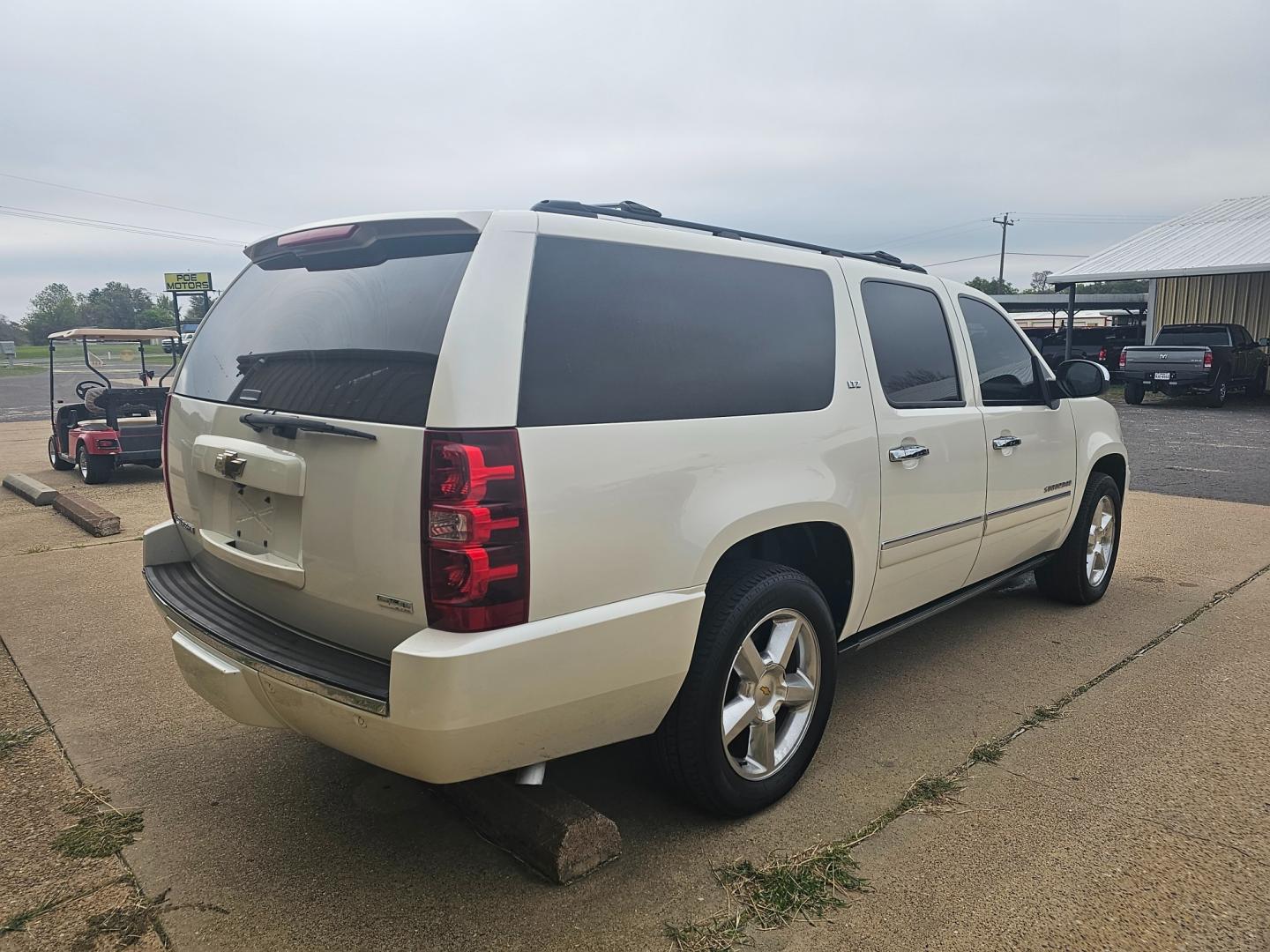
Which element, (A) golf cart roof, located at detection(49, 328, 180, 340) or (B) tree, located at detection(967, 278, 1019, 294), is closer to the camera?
(A) golf cart roof, located at detection(49, 328, 180, 340)

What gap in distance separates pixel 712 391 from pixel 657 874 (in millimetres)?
1446

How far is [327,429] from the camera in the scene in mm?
2434

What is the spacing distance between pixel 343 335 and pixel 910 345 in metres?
2.32

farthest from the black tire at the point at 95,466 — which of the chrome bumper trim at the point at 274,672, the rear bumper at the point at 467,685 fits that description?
the rear bumper at the point at 467,685

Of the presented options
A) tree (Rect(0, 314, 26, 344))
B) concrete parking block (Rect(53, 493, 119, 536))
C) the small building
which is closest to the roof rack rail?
concrete parking block (Rect(53, 493, 119, 536))

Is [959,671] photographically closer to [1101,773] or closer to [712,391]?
[1101,773]

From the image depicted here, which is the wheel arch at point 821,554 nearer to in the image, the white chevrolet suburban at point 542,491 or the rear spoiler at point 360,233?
the white chevrolet suburban at point 542,491

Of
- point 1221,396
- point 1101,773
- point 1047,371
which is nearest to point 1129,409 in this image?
point 1221,396

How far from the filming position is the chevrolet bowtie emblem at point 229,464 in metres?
2.74

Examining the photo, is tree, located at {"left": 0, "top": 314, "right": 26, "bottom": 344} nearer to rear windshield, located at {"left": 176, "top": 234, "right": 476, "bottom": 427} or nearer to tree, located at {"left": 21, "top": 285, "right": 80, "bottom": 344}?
tree, located at {"left": 21, "top": 285, "right": 80, "bottom": 344}

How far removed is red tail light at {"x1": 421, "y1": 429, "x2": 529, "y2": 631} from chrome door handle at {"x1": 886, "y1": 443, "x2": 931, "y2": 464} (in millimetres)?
1757

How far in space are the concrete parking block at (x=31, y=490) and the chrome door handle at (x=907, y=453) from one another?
823cm

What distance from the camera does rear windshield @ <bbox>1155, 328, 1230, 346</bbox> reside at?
777 inches

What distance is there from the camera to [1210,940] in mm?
2367
